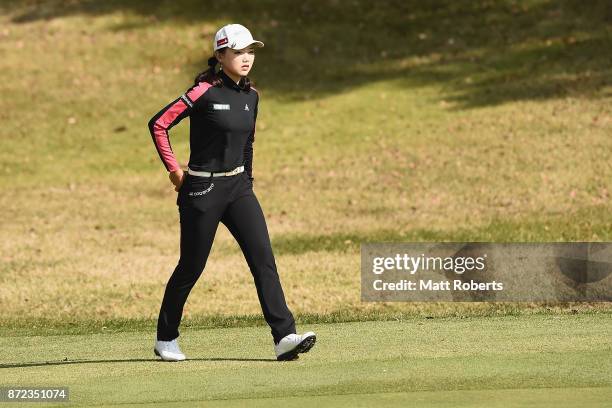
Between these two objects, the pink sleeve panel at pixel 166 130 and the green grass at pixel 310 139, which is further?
the green grass at pixel 310 139

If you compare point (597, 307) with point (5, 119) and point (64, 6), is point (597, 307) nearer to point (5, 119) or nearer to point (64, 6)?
point (5, 119)

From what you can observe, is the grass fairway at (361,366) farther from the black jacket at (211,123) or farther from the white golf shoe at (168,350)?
the black jacket at (211,123)

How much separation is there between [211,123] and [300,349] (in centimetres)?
Answer: 167

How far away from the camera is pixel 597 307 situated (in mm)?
12812

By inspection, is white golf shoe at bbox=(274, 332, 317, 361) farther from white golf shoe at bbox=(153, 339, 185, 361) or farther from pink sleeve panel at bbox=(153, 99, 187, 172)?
pink sleeve panel at bbox=(153, 99, 187, 172)

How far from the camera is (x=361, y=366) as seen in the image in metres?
8.94

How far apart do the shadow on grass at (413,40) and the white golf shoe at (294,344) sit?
1820cm

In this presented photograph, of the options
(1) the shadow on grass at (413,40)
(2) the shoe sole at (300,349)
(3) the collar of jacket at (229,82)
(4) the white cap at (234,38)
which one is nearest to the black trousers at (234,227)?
(2) the shoe sole at (300,349)

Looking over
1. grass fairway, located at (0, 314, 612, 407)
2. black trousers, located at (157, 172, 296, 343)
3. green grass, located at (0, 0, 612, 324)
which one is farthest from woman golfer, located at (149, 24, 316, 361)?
green grass, located at (0, 0, 612, 324)

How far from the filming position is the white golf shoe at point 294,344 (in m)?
9.31

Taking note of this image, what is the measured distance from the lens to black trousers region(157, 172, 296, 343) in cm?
945

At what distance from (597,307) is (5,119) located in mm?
18784

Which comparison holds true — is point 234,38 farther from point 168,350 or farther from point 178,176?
point 168,350

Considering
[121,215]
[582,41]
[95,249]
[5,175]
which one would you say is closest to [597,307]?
[95,249]
